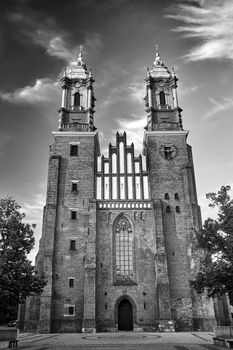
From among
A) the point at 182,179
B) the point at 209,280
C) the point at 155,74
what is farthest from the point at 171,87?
the point at 209,280

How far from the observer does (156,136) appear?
40.3 meters

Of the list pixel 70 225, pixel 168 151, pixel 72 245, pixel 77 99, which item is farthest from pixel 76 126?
pixel 72 245

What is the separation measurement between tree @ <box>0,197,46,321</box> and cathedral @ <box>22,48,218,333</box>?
27.4 feet

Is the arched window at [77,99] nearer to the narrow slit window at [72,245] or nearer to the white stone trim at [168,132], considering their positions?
the white stone trim at [168,132]

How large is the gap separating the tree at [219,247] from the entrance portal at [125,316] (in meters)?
13.2

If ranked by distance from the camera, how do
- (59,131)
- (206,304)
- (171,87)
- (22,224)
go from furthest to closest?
(171,87) < (59,131) < (206,304) < (22,224)

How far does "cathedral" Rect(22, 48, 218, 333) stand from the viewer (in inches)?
1219

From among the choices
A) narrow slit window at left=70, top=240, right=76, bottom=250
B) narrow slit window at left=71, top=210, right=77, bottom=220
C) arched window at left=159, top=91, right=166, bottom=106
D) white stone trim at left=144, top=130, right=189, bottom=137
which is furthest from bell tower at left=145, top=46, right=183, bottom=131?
narrow slit window at left=70, top=240, right=76, bottom=250

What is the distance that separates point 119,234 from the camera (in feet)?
115

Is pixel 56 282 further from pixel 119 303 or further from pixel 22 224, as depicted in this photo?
pixel 22 224

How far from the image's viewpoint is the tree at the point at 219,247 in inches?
747

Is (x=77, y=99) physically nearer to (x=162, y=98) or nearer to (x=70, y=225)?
(x=162, y=98)

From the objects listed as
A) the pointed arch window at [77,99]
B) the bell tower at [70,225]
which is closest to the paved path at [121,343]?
the bell tower at [70,225]

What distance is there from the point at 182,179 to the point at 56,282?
58.8 ft
